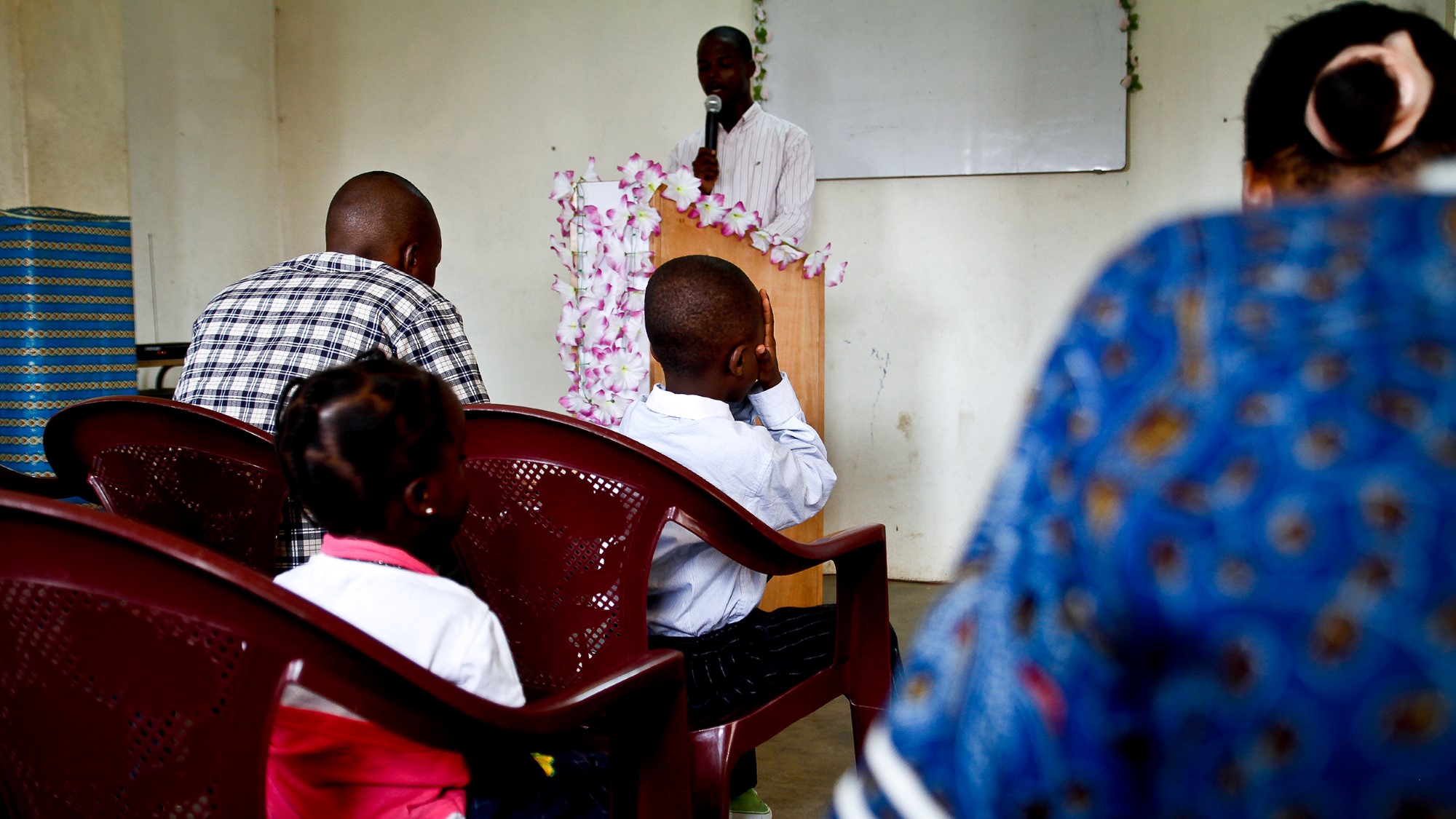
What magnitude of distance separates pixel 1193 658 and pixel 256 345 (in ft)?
6.56

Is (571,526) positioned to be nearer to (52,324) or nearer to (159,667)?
(159,667)

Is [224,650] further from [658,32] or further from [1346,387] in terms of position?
[658,32]

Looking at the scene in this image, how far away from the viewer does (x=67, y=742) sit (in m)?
0.89

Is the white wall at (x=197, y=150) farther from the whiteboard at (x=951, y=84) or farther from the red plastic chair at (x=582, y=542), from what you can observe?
the red plastic chair at (x=582, y=542)

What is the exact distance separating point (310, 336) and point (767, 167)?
2.17m

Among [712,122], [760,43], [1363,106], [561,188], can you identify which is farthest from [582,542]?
[760,43]

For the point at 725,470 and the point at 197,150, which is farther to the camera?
the point at 197,150

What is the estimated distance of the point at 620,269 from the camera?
9.52 feet

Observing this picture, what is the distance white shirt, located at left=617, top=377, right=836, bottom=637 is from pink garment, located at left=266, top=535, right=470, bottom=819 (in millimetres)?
636

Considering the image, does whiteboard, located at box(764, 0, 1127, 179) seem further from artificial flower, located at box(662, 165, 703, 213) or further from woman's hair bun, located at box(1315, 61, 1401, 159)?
woman's hair bun, located at box(1315, 61, 1401, 159)

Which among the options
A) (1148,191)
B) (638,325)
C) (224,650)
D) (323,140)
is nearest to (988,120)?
(1148,191)

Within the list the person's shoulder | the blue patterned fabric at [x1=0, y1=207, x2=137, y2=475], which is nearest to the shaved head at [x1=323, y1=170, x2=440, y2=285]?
the person's shoulder

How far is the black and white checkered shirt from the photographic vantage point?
2.02 meters

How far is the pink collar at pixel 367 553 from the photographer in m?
1.16
